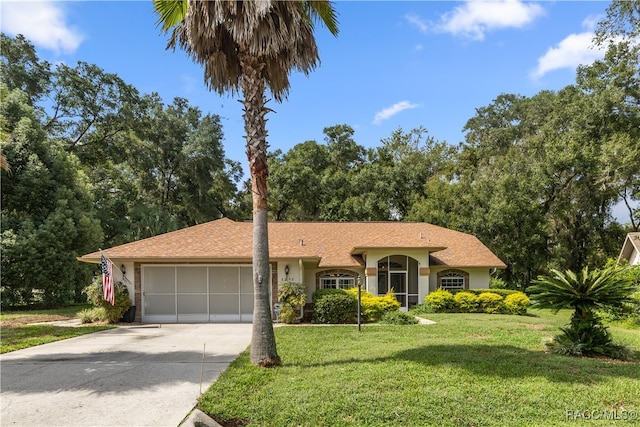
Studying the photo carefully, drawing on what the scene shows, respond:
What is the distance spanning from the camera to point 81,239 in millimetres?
22766

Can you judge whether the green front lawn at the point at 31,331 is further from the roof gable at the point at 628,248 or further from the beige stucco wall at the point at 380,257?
the roof gable at the point at 628,248

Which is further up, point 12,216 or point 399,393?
point 12,216

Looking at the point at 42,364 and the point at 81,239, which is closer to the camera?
the point at 42,364

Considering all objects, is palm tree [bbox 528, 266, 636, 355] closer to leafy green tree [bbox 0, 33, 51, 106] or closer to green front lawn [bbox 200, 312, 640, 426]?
green front lawn [bbox 200, 312, 640, 426]

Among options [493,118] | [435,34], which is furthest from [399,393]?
[493,118]

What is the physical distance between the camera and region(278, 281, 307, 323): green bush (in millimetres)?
15719

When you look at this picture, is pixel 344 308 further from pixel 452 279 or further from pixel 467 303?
pixel 452 279

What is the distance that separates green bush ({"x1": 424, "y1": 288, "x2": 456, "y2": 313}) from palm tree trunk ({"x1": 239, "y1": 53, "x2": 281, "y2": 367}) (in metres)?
12.4

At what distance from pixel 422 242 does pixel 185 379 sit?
1391 centimetres

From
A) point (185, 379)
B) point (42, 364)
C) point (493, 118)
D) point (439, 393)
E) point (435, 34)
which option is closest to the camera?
point (439, 393)

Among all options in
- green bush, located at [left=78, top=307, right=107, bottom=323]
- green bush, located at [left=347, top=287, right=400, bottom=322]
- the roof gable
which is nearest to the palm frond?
green bush, located at [left=347, top=287, right=400, bottom=322]

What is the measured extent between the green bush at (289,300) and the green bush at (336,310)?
31.7 inches

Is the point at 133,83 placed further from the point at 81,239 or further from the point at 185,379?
the point at 185,379

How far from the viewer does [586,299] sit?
357 inches
